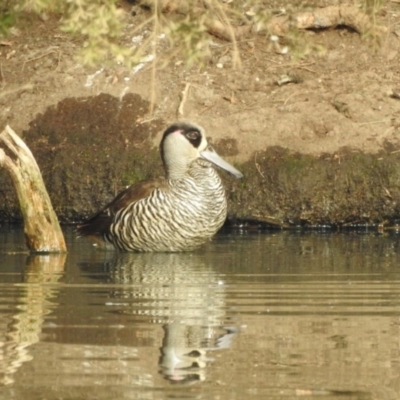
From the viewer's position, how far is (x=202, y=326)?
30.3ft

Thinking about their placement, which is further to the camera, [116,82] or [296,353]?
[116,82]

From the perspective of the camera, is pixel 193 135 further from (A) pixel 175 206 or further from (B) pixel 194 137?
(A) pixel 175 206

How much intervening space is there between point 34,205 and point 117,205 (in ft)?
3.57

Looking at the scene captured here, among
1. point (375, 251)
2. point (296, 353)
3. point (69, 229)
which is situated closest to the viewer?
point (296, 353)

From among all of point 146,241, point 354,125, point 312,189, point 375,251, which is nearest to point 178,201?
point 146,241

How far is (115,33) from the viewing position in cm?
860

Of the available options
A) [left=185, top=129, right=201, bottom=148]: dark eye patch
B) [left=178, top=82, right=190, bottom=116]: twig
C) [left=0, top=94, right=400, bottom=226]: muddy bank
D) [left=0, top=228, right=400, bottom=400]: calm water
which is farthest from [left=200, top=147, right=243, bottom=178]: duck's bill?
[left=178, top=82, right=190, bottom=116]: twig

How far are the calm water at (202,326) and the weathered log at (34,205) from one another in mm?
357

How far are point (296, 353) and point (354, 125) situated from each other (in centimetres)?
982

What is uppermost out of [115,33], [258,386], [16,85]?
[16,85]

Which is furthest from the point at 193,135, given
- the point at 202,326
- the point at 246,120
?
the point at 202,326

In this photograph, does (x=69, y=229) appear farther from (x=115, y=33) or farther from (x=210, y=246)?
(x=115, y=33)

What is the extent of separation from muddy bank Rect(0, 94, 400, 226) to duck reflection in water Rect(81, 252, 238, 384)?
289 cm

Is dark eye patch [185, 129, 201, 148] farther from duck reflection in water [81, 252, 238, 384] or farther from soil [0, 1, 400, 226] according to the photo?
soil [0, 1, 400, 226]
